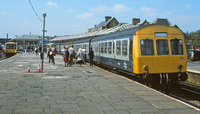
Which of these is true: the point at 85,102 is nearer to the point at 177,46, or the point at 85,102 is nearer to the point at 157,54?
the point at 157,54

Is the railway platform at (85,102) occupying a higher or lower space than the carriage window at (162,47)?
lower

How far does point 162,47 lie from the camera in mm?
10703

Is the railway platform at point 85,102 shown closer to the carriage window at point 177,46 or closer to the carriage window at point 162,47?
the carriage window at point 162,47

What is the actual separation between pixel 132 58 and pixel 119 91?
3.16m

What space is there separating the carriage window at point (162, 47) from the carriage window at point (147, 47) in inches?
12.1

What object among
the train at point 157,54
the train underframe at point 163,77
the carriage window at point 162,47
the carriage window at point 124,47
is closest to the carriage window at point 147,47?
the train at point 157,54

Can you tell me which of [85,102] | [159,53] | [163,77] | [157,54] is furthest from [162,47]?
[85,102]

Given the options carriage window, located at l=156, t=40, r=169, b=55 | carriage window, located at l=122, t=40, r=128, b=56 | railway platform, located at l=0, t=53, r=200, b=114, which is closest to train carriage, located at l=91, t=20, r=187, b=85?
carriage window, located at l=156, t=40, r=169, b=55

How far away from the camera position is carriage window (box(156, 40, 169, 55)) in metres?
10.6

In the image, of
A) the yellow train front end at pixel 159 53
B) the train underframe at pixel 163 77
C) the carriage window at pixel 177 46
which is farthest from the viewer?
the carriage window at pixel 177 46

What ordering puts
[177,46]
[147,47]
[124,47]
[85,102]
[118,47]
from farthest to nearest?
1. [118,47]
2. [124,47]
3. [177,46]
4. [147,47]
5. [85,102]

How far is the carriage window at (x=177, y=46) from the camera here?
10.8 m

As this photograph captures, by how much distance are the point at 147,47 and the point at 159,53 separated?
0.61 m

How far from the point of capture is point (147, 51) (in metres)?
10.5
